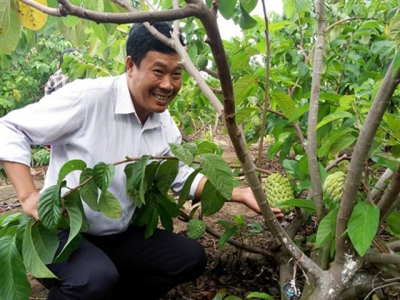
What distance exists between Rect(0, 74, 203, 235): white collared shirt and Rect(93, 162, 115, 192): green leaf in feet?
1.35

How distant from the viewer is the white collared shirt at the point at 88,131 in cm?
150

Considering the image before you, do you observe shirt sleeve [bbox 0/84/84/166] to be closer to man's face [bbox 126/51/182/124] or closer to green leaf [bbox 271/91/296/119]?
man's face [bbox 126/51/182/124]

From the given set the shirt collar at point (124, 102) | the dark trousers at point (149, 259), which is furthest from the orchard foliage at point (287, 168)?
the shirt collar at point (124, 102)

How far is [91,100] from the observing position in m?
1.60

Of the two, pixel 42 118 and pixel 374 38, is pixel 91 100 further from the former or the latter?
pixel 374 38

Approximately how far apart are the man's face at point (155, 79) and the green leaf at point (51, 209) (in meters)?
0.55

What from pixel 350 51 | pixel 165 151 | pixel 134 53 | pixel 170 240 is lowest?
pixel 170 240

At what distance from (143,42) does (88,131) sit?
402 mm

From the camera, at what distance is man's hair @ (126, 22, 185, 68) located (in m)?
1.51

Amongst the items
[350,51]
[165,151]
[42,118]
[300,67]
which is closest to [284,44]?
[300,67]

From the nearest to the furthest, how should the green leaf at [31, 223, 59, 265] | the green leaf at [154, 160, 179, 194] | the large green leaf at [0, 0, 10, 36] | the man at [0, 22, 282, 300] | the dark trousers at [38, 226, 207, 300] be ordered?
the large green leaf at [0, 0, 10, 36]
the green leaf at [31, 223, 59, 265]
the green leaf at [154, 160, 179, 194]
the man at [0, 22, 282, 300]
the dark trousers at [38, 226, 207, 300]

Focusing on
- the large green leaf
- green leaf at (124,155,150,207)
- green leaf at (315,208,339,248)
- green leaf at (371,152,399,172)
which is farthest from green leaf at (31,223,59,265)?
green leaf at (371,152,399,172)

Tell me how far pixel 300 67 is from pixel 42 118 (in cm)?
110

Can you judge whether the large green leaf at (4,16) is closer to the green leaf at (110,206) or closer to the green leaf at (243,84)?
the green leaf at (110,206)
